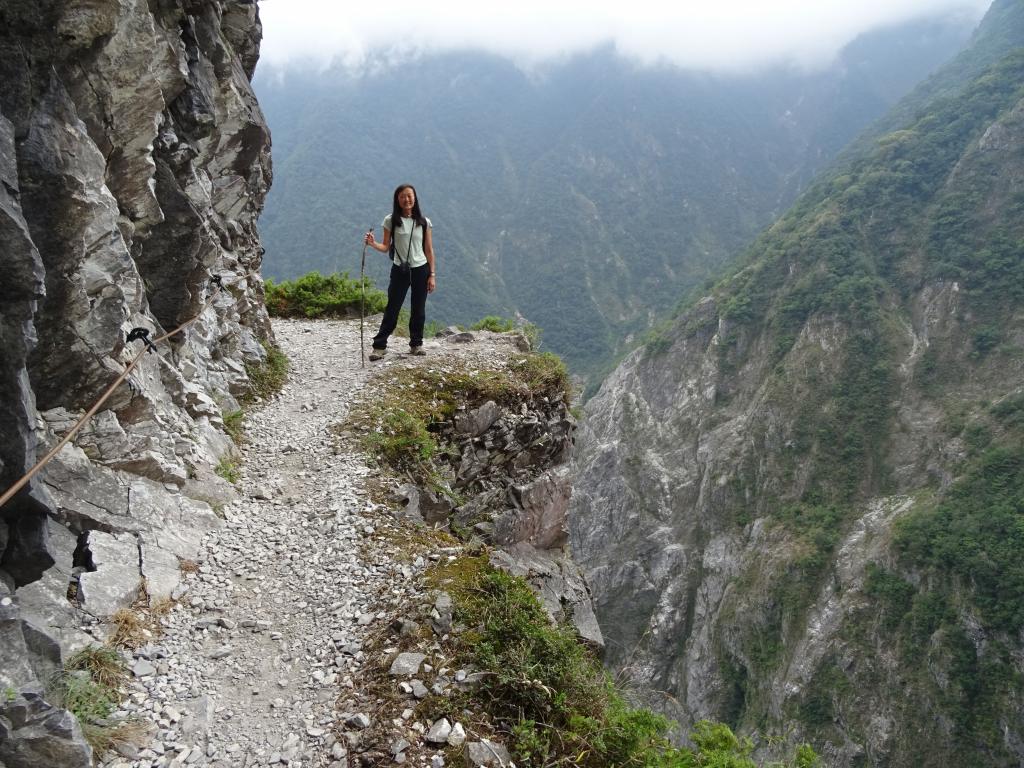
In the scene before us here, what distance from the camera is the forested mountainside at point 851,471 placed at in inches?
3324

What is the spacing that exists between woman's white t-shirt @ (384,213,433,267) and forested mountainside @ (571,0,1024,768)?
70851 mm

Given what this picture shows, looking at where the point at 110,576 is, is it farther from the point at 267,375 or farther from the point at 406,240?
the point at 406,240

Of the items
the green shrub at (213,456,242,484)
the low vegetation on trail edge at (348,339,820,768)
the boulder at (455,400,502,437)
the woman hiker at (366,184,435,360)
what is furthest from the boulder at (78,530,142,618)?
the woman hiker at (366,184,435,360)

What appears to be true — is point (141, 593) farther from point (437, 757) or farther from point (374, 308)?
point (374, 308)

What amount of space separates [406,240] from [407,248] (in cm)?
15

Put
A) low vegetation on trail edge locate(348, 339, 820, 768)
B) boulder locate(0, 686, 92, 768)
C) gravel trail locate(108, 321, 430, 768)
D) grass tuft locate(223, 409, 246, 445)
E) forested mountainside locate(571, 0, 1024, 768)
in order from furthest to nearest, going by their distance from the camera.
A: forested mountainside locate(571, 0, 1024, 768) < grass tuft locate(223, 409, 246, 445) < low vegetation on trail edge locate(348, 339, 820, 768) < gravel trail locate(108, 321, 430, 768) < boulder locate(0, 686, 92, 768)

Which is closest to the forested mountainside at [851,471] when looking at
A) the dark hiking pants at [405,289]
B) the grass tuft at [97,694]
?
the dark hiking pants at [405,289]

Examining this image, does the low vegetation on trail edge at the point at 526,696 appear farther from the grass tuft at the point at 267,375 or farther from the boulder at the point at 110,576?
the grass tuft at the point at 267,375

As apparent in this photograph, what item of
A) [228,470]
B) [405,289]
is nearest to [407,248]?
[405,289]

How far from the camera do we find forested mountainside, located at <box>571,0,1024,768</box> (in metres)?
84.4

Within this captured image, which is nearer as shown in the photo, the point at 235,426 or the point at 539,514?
the point at 235,426

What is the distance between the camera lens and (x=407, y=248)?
1233cm

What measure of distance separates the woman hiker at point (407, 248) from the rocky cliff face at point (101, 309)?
3.22 metres

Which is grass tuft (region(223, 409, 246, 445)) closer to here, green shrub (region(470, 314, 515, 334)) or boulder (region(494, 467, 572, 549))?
boulder (region(494, 467, 572, 549))
